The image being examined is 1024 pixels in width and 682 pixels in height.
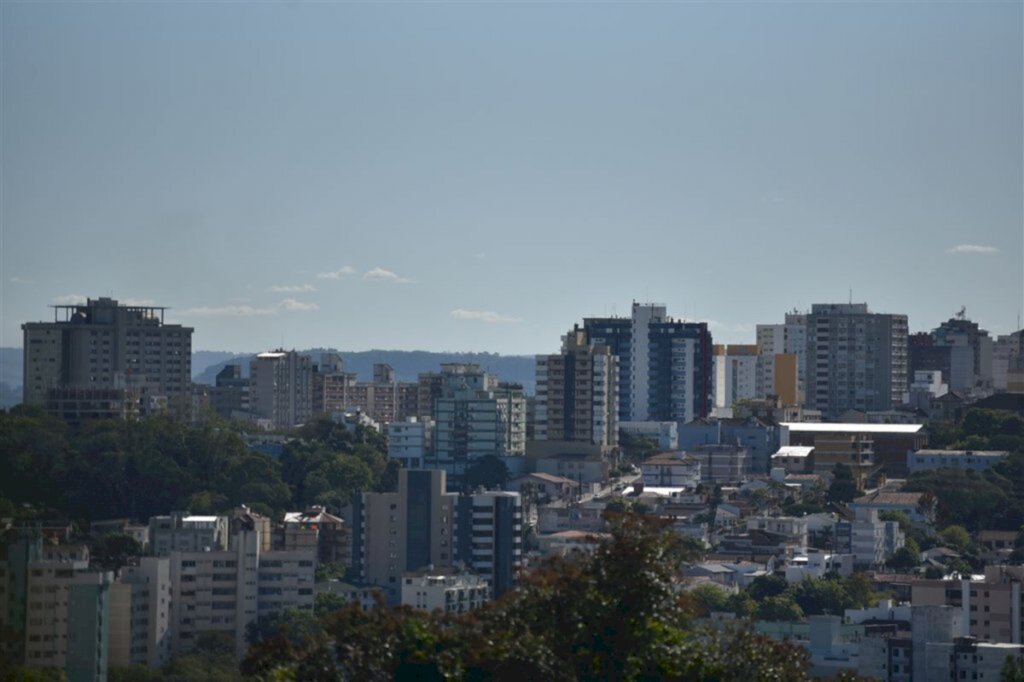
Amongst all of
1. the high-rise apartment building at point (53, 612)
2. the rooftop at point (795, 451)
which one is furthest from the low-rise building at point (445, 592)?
the rooftop at point (795, 451)

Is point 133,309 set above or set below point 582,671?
above

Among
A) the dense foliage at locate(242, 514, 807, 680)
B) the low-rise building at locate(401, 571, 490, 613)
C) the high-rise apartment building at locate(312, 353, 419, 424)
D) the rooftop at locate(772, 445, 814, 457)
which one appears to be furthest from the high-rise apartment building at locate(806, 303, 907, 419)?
the dense foliage at locate(242, 514, 807, 680)

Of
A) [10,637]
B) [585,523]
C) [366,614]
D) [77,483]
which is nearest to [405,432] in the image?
[585,523]

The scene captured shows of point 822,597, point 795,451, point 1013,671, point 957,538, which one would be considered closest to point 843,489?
point 957,538

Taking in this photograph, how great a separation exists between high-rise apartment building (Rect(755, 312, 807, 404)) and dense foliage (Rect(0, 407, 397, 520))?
73.1 feet

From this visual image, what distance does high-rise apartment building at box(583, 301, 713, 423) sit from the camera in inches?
2228

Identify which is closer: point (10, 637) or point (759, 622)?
point (10, 637)

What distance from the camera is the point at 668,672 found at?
1161 centimetres

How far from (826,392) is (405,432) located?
18.8 meters

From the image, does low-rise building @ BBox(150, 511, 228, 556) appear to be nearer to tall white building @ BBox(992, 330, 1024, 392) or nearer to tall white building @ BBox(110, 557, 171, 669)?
tall white building @ BBox(110, 557, 171, 669)

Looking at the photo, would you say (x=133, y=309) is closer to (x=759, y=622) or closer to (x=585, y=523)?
(x=585, y=523)

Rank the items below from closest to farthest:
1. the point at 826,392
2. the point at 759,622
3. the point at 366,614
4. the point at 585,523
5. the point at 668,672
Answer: the point at 668,672 → the point at 366,614 → the point at 759,622 → the point at 585,523 → the point at 826,392

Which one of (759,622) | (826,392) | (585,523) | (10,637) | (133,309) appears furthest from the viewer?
(826,392)

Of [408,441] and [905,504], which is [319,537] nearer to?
[905,504]
